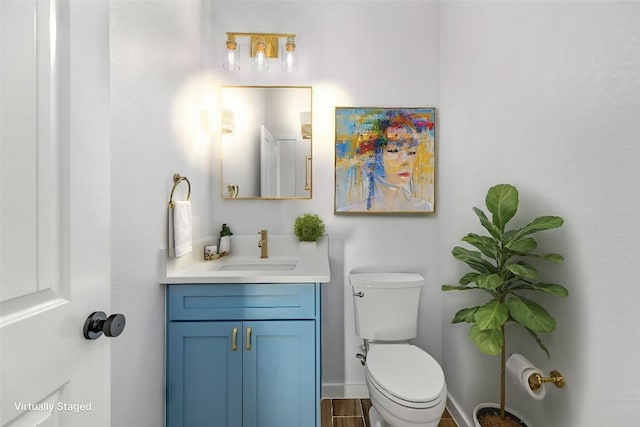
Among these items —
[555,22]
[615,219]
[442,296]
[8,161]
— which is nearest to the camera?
[8,161]

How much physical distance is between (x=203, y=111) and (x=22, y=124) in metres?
1.50

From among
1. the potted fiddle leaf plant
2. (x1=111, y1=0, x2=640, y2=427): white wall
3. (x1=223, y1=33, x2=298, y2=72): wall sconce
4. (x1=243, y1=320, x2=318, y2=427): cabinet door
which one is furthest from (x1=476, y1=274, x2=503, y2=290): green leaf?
(x1=223, y1=33, x2=298, y2=72): wall sconce

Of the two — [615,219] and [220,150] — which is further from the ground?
[220,150]

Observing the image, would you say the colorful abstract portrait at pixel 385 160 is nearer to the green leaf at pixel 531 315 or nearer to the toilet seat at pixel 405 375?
the toilet seat at pixel 405 375

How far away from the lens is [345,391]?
6.55 feet

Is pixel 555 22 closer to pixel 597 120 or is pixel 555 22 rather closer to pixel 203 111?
pixel 597 120

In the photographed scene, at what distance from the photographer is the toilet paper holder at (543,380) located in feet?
3.57

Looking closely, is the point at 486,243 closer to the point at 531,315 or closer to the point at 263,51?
the point at 531,315

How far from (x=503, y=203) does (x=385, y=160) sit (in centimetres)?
92

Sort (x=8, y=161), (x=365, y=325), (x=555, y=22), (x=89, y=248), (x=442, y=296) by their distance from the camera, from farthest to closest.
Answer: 1. (x=442, y=296)
2. (x=365, y=325)
3. (x=555, y=22)
4. (x=89, y=248)
5. (x=8, y=161)

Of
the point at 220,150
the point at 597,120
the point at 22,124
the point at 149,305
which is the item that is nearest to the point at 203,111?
the point at 220,150

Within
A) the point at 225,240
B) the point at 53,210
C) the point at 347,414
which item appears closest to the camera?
the point at 53,210

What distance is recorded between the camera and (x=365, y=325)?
178 cm

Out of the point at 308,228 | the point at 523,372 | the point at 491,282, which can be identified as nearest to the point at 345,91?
the point at 308,228
